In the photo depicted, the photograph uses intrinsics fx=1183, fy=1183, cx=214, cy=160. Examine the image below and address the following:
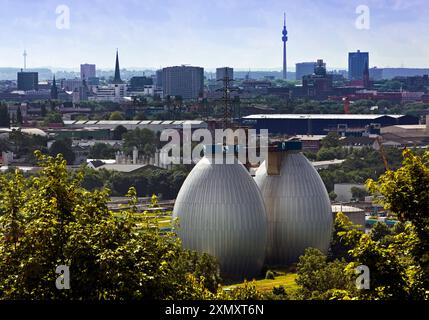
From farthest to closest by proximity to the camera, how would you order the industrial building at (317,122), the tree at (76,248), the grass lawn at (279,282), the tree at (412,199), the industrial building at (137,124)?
the industrial building at (317,122) → the industrial building at (137,124) → the grass lawn at (279,282) → the tree at (412,199) → the tree at (76,248)

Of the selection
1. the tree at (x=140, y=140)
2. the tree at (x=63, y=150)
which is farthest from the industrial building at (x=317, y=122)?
the tree at (x=63, y=150)

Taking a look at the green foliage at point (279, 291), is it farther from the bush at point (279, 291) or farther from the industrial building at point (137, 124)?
the industrial building at point (137, 124)

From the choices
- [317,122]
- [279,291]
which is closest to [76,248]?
[279,291]

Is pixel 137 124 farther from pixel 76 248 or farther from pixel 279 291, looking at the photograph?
pixel 76 248

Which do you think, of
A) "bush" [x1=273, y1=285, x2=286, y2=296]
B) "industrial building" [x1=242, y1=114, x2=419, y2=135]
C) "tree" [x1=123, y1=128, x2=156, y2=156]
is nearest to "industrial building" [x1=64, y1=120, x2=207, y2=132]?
"tree" [x1=123, y1=128, x2=156, y2=156]

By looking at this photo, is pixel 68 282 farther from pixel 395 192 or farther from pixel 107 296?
pixel 395 192

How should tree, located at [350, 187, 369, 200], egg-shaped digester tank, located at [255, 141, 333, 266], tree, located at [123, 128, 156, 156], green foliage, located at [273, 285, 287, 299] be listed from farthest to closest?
tree, located at [123, 128, 156, 156] → tree, located at [350, 187, 369, 200] → egg-shaped digester tank, located at [255, 141, 333, 266] → green foliage, located at [273, 285, 287, 299]

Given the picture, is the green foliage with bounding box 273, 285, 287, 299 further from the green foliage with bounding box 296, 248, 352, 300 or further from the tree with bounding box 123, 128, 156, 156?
the tree with bounding box 123, 128, 156, 156
